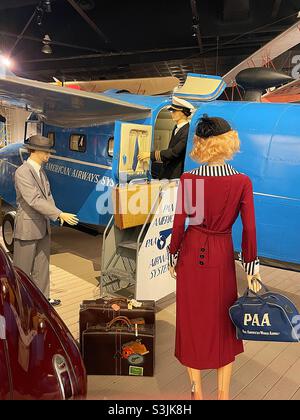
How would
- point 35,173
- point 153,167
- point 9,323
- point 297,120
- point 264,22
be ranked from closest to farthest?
point 9,323
point 35,173
point 297,120
point 153,167
point 264,22

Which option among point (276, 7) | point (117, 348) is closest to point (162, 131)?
point (117, 348)

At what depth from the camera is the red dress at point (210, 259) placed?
252 cm

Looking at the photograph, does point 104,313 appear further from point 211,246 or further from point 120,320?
point 211,246

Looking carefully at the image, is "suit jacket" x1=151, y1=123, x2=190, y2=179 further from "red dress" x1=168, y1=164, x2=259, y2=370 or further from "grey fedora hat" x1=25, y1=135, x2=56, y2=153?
"red dress" x1=168, y1=164, x2=259, y2=370

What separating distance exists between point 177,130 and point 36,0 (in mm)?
6947

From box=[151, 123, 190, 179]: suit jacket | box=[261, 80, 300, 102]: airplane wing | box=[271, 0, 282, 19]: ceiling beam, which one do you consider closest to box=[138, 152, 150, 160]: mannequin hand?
box=[151, 123, 190, 179]: suit jacket

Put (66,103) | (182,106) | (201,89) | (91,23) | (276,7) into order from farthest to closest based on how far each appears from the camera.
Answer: (91,23) → (276,7) → (201,89) → (66,103) → (182,106)

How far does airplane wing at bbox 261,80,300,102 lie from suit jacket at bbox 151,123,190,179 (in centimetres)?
429

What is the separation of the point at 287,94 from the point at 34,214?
690cm

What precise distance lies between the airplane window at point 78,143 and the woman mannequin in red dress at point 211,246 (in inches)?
165

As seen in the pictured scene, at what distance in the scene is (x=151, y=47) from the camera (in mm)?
13883

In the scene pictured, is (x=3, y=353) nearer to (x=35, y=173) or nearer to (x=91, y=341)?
(x=91, y=341)

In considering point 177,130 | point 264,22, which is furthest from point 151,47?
point 177,130

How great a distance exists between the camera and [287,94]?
905cm
